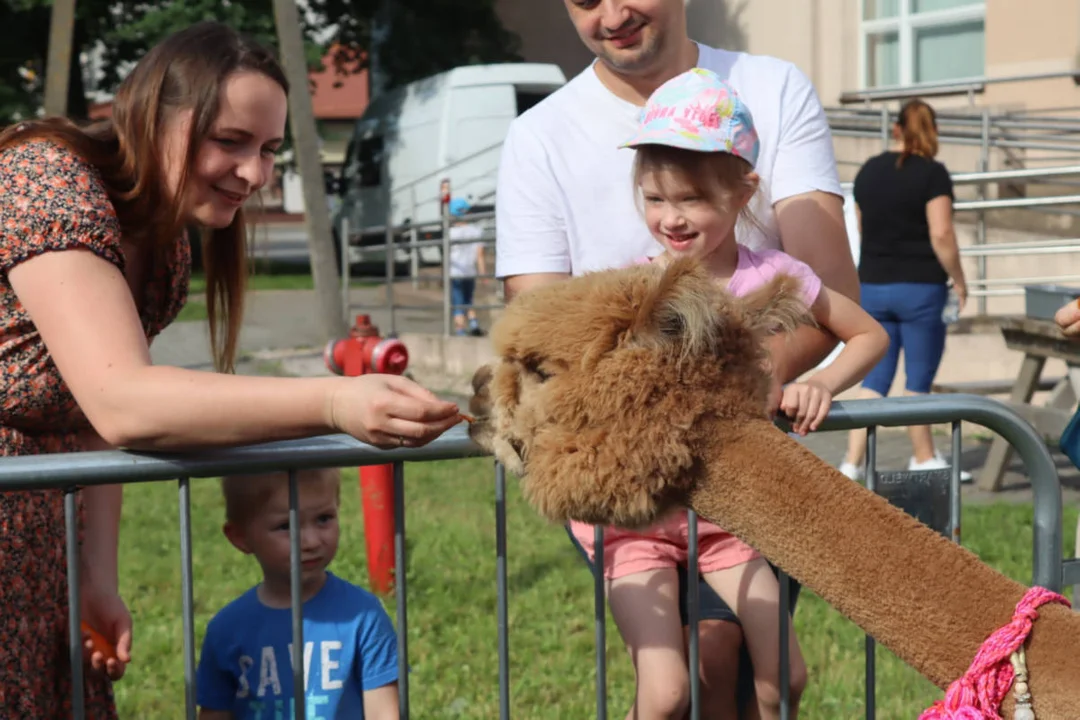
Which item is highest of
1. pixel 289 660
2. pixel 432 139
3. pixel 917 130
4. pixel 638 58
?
pixel 432 139

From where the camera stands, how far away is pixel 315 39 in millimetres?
25375

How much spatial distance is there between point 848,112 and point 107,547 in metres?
13.0

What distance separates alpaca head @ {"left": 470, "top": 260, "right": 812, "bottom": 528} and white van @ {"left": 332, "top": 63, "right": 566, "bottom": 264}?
1723 cm

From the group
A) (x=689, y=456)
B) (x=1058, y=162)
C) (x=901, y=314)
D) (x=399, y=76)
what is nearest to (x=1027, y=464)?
(x=689, y=456)

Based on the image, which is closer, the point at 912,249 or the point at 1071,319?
the point at 1071,319

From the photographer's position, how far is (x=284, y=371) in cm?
1321

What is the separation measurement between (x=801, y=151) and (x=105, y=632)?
1693 millimetres

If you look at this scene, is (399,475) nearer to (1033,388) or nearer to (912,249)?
(912,249)

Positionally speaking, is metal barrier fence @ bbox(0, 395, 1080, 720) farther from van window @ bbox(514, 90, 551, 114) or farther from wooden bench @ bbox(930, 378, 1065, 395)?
van window @ bbox(514, 90, 551, 114)

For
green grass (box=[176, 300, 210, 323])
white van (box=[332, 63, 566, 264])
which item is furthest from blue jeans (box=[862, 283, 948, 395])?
white van (box=[332, 63, 566, 264])

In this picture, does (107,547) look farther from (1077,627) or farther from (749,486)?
(1077,627)

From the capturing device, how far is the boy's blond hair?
2938 millimetres

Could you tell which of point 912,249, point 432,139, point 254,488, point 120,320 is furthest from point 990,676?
point 432,139

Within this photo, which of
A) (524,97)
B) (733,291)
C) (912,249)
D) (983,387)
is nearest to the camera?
(733,291)
